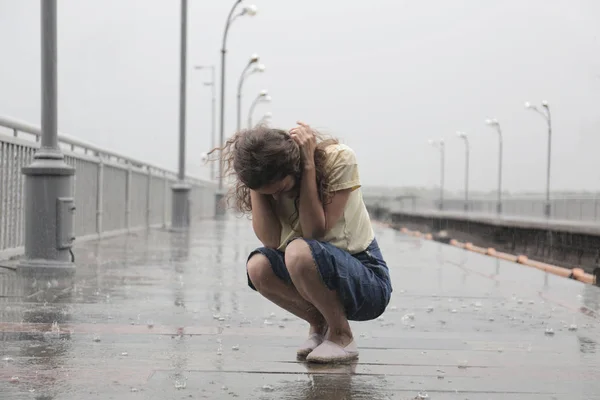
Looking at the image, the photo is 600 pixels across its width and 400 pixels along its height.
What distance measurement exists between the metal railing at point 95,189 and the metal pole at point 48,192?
31.6 inches

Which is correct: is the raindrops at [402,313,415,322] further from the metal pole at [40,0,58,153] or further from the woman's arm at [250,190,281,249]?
the metal pole at [40,0,58,153]

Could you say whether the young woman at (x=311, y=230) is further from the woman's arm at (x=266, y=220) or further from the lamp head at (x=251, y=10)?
the lamp head at (x=251, y=10)

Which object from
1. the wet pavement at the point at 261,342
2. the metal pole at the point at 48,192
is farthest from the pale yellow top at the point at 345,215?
the metal pole at the point at 48,192

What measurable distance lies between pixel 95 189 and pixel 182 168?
7.26m

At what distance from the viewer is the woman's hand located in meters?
3.75

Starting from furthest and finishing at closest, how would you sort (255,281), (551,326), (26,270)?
(26,270), (551,326), (255,281)

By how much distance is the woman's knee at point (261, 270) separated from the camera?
4.13 metres

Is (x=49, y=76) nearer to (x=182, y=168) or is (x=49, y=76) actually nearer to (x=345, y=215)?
(x=345, y=215)

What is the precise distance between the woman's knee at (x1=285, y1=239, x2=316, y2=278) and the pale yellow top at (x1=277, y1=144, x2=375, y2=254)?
0.18m

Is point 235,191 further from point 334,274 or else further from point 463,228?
point 463,228

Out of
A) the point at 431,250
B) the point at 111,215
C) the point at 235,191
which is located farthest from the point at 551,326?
the point at 111,215

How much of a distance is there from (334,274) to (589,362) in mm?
1394

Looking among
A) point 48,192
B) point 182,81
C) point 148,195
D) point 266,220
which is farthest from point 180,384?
point 182,81

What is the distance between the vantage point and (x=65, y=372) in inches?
143
